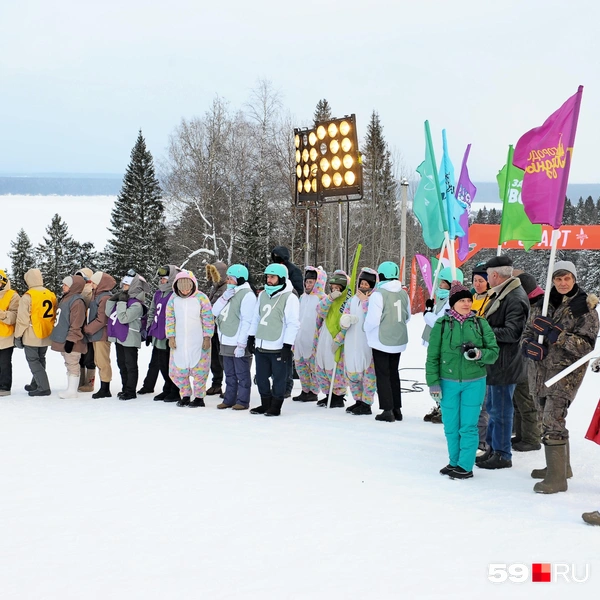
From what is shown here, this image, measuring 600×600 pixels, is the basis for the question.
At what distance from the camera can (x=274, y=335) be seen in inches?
325

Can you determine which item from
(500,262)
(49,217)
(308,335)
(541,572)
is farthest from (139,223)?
(541,572)

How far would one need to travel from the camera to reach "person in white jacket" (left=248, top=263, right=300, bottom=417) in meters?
8.27

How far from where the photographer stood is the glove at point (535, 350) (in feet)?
17.6

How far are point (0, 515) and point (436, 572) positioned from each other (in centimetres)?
302

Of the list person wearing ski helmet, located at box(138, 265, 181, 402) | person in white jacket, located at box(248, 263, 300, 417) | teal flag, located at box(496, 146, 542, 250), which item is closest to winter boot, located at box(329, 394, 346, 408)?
person in white jacket, located at box(248, 263, 300, 417)

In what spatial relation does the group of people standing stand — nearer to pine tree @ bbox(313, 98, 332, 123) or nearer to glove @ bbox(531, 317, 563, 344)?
glove @ bbox(531, 317, 563, 344)

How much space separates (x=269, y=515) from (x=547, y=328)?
2.65m

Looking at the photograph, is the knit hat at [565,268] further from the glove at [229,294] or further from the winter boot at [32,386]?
the winter boot at [32,386]

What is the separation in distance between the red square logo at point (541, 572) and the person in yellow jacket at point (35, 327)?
774 centimetres

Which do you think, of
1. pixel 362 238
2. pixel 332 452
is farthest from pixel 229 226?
pixel 332 452

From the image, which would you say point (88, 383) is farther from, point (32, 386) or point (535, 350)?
point (535, 350)

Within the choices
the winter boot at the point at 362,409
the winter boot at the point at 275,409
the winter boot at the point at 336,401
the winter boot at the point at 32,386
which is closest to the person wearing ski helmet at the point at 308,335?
the winter boot at the point at 336,401

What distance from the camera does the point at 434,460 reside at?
247 inches

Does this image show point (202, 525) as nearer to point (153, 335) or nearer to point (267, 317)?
point (267, 317)
